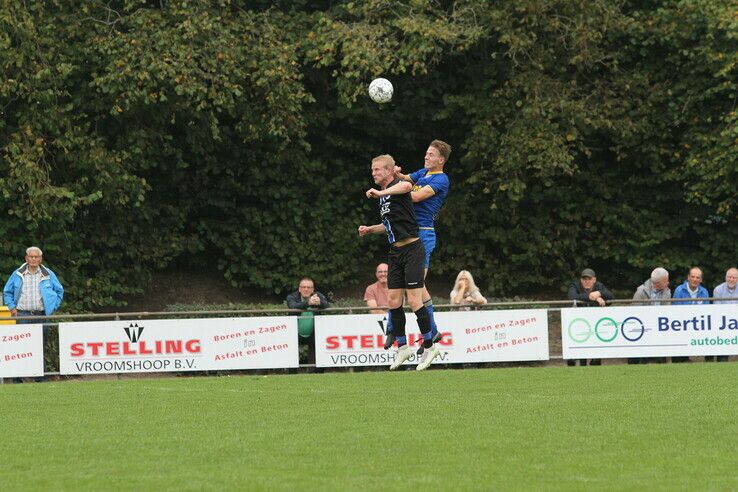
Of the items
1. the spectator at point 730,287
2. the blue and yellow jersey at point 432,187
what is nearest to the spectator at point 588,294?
the spectator at point 730,287

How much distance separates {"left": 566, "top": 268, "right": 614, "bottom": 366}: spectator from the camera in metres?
21.0

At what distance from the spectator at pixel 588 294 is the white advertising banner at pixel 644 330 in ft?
0.53

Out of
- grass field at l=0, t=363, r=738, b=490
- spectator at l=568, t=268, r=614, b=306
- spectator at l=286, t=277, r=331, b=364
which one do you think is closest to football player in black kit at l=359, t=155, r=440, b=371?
grass field at l=0, t=363, r=738, b=490

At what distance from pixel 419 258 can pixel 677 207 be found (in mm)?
17843

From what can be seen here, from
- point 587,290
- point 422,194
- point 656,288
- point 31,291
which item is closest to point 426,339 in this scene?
point 422,194

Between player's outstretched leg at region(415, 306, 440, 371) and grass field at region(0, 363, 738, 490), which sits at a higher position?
player's outstretched leg at region(415, 306, 440, 371)

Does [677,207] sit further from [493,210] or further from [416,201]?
[416,201]

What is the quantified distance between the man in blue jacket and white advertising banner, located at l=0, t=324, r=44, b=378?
0.41 m

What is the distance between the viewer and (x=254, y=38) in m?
26.2

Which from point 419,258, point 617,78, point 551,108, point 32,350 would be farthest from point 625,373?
point 617,78

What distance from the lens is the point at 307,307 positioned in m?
21.0

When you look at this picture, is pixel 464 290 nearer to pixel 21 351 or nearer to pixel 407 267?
pixel 21 351

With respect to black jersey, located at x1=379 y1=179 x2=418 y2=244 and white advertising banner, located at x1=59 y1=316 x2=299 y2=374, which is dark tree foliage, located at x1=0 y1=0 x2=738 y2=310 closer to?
white advertising banner, located at x1=59 y1=316 x2=299 y2=374

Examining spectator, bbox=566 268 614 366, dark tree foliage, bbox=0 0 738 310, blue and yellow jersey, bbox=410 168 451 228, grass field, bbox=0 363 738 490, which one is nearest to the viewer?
grass field, bbox=0 363 738 490
